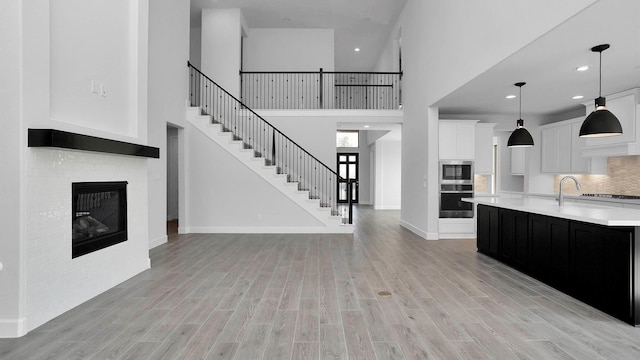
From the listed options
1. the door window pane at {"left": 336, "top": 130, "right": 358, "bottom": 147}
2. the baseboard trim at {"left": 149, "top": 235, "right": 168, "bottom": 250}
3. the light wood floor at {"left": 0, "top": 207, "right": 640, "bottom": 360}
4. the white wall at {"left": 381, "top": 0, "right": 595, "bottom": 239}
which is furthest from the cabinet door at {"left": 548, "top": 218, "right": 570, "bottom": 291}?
the door window pane at {"left": 336, "top": 130, "right": 358, "bottom": 147}

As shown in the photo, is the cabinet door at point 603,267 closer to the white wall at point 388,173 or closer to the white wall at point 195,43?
the white wall at point 388,173

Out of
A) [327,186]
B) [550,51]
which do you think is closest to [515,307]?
[550,51]

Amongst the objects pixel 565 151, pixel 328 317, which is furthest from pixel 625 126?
pixel 328 317

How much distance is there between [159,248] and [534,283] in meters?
5.89

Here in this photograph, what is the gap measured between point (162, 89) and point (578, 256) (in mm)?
7020

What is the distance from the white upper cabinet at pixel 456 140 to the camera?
698cm

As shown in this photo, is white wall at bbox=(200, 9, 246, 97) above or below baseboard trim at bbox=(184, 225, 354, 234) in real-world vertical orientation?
above

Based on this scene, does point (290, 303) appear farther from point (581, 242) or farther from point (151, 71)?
point (151, 71)

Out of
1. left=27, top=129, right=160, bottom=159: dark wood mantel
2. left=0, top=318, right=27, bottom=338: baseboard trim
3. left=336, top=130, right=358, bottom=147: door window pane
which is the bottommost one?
left=0, top=318, right=27, bottom=338: baseboard trim

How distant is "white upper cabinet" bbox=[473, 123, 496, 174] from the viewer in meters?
7.25

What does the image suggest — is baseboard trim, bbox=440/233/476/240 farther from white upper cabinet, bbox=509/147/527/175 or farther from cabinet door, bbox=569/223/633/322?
cabinet door, bbox=569/223/633/322

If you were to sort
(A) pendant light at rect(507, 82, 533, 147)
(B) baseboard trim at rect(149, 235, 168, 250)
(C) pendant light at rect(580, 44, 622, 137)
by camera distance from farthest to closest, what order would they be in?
(B) baseboard trim at rect(149, 235, 168, 250)
(A) pendant light at rect(507, 82, 533, 147)
(C) pendant light at rect(580, 44, 622, 137)

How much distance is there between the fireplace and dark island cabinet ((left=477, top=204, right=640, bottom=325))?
A: 5265 mm

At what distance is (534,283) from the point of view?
4.06 meters
